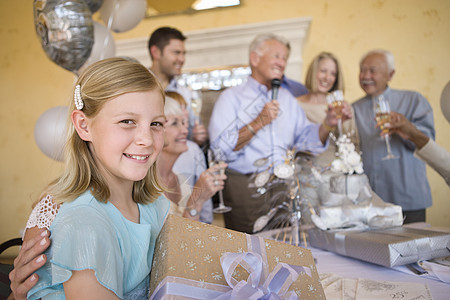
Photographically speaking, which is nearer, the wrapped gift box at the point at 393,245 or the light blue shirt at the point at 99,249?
the light blue shirt at the point at 99,249

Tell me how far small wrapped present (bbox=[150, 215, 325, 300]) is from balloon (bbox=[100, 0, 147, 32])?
1.91m

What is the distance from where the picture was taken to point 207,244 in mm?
772

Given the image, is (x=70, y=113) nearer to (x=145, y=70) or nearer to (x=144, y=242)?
(x=145, y=70)

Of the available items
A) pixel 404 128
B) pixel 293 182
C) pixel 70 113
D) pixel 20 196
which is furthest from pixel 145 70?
pixel 20 196

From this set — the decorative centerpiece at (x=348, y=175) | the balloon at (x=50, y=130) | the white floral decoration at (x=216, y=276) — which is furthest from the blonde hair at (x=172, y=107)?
the white floral decoration at (x=216, y=276)

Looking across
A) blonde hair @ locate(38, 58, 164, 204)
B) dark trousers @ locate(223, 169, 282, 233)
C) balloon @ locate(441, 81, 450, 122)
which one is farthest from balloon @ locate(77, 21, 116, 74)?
balloon @ locate(441, 81, 450, 122)

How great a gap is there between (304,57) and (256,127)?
78cm

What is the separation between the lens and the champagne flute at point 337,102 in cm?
266

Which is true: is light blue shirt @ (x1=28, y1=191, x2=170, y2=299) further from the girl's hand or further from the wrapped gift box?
the wrapped gift box

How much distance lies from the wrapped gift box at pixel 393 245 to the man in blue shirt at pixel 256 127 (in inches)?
48.7

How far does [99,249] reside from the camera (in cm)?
71

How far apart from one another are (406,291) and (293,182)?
1.77 feet

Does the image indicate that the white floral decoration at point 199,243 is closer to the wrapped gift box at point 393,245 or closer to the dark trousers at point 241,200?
the wrapped gift box at point 393,245

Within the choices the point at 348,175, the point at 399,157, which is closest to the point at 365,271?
the point at 348,175
